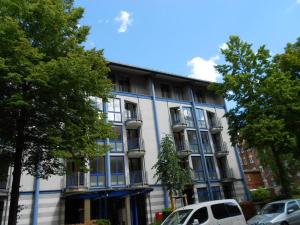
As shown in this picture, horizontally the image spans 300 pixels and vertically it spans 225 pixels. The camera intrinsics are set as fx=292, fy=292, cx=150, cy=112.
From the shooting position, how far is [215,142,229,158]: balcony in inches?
1262

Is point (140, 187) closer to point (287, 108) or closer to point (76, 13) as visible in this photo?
point (287, 108)

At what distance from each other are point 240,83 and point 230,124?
371 centimetres

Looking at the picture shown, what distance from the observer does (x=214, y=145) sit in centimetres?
3319

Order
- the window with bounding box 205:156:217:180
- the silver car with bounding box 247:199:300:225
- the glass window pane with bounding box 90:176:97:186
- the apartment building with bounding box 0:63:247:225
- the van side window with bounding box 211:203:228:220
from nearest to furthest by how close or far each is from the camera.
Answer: the van side window with bounding box 211:203:228:220 < the silver car with bounding box 247:199:300:225 < the apartment building with bounding box 0:63:247:225 < the glass window pane with bounding box 90:176:97:186 < the window with bounding box 205:156:217:180

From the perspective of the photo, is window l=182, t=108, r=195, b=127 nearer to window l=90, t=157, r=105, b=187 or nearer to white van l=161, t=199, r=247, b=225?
window l=90, t=157, r=105, b=187

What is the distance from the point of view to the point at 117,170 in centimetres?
2573

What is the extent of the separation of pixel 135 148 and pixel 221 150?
10.9 meters

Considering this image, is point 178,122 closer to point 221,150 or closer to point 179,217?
point 221,150

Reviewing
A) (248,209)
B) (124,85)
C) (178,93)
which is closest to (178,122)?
(178,93)

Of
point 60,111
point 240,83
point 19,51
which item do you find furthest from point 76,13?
point 240,83

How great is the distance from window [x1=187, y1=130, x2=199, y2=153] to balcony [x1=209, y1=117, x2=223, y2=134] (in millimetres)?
2640

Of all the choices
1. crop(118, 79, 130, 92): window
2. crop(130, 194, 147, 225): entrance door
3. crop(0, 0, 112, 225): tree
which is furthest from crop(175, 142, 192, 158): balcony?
crop(0, 0, 112, 225): tree

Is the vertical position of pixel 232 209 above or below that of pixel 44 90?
below

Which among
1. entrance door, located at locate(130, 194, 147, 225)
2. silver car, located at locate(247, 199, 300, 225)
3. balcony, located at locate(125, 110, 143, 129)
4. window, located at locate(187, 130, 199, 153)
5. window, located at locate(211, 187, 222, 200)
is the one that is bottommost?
silver car, located at locate(247, 199, 300, 225)
